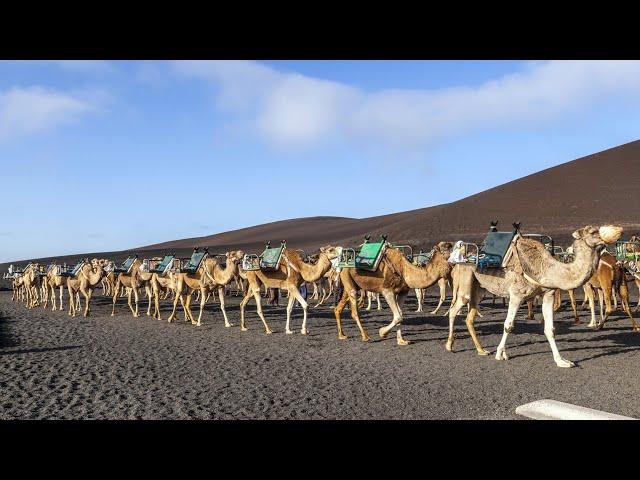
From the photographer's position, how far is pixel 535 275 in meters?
10.1

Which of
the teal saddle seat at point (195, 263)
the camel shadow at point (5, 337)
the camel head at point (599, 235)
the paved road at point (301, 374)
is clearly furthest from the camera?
the teal saddle seat at point (195, 263)

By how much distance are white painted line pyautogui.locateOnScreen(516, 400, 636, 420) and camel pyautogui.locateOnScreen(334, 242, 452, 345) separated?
5860mm

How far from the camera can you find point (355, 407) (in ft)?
25.0

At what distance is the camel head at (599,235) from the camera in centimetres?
883

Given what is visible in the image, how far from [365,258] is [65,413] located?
7.55 meters

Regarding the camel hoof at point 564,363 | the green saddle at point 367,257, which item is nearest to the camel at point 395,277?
the green saddle at point 367,257

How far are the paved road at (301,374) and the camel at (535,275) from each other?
98 cm

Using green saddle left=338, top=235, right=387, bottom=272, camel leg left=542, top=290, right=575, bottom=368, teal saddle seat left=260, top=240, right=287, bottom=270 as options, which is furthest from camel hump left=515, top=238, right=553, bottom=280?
teal saddle seat left=260, top=240, right=287, bottom=270

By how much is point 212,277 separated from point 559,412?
1270 centimetres

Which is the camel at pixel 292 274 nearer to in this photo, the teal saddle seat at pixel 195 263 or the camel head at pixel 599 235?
the teal saddle seat at pixel 195 263
